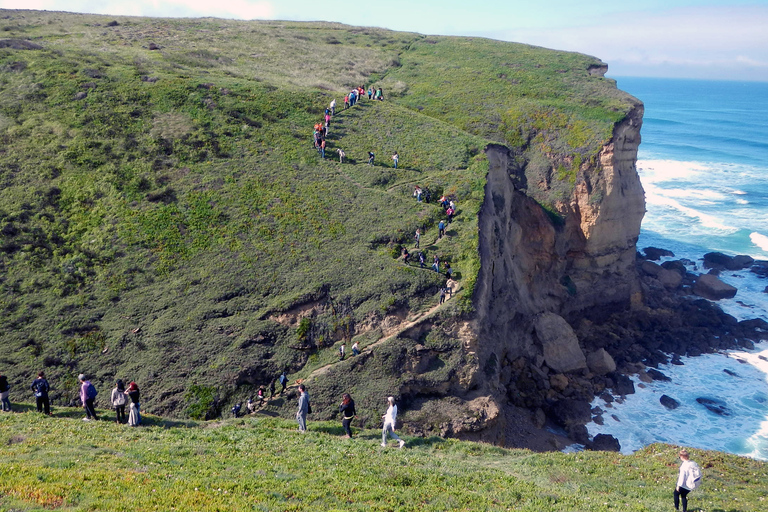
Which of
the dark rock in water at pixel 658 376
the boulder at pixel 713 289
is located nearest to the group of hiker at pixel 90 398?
the dark rock in water at pixel 658 376

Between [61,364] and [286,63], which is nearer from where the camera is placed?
[61,364]

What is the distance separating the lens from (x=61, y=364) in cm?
2322

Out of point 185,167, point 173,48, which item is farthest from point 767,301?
point 173,48

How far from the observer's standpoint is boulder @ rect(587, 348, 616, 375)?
34.8m

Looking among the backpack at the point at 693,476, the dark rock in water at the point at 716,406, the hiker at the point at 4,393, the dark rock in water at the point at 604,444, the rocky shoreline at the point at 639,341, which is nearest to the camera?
the backpack at the point at 693,476

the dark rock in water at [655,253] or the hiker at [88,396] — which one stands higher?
the dark rock in water at [655,253]

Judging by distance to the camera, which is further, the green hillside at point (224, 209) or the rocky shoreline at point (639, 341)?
the rocky shoreline at point (639, 341)

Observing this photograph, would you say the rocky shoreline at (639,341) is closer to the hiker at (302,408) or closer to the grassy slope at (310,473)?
the grassy slope at (310,473)

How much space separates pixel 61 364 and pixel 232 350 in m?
7.29

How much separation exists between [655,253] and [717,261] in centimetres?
541

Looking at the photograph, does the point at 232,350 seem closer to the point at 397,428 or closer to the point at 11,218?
the point at 397,428

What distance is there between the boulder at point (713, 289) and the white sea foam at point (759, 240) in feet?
45.1

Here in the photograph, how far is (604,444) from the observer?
28594mm

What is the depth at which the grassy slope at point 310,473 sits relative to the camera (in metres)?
11.5
